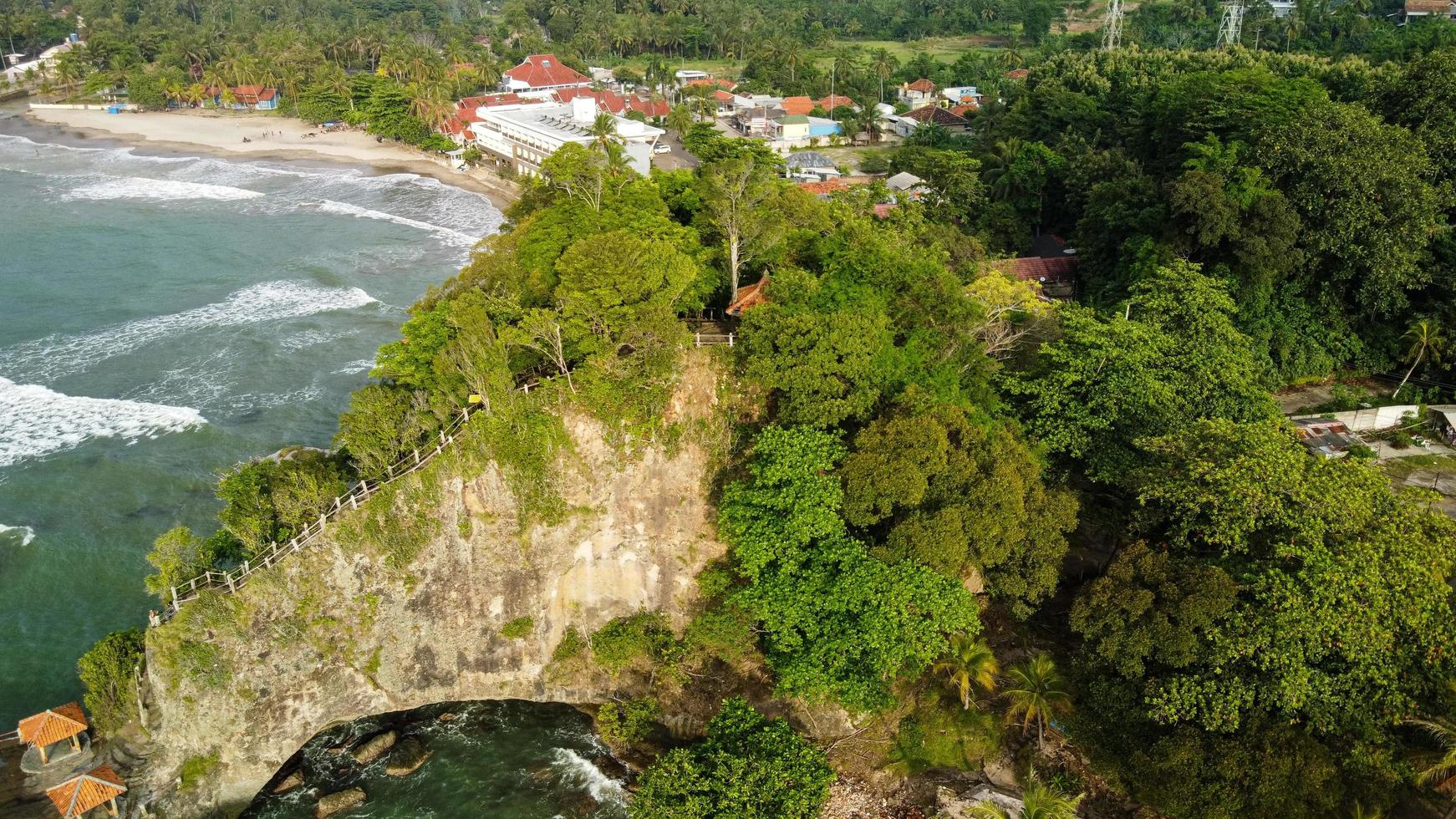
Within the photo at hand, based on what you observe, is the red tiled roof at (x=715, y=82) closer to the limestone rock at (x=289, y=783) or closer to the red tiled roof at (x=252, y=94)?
the red tiled roof at (x=252, y=94)

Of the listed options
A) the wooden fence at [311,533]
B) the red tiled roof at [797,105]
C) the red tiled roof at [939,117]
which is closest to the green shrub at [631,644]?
the wooden fence at [311,533]

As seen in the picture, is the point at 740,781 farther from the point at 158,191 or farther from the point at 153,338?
the point at 158,191

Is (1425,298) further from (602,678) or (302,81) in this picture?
(302,81)

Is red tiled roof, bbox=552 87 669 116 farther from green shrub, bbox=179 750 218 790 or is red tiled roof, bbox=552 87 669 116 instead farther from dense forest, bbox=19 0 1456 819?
green shrub, bbox=179 750 218 790

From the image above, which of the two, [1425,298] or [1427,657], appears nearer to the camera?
[1427,657]

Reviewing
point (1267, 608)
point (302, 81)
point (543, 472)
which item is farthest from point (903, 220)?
point (302, 81)
